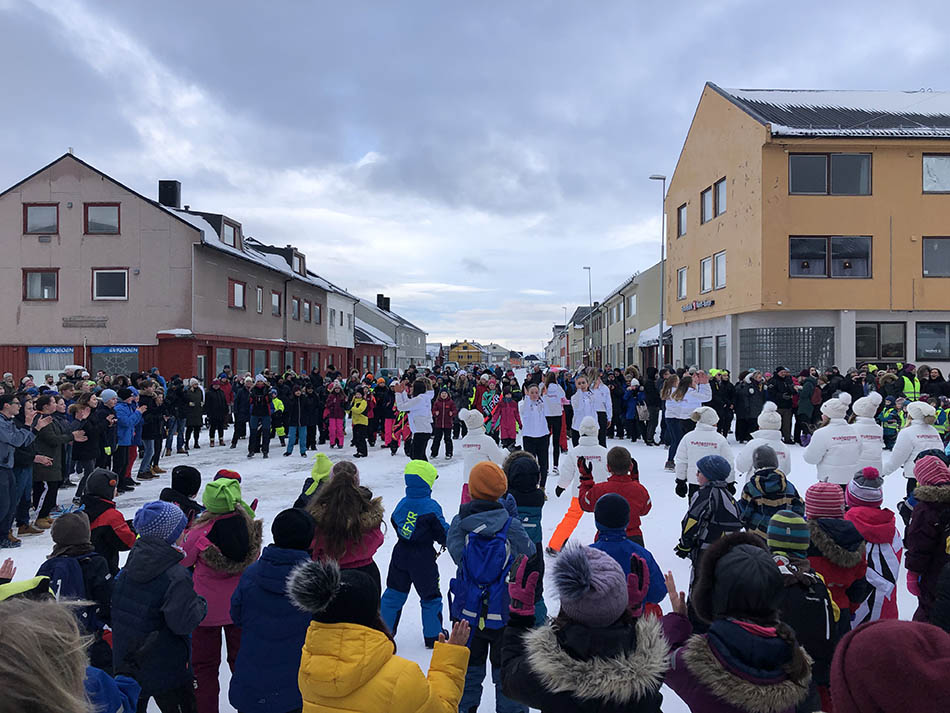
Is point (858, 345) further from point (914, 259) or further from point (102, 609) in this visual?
point (102, 609)

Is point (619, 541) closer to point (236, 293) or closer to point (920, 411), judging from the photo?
point (920, 411)

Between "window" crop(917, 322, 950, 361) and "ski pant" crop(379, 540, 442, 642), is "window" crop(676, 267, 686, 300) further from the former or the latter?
"ski pant" crop(379, 540, 442, 642)

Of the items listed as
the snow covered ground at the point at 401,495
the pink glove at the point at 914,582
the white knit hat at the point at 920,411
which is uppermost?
the white knit hat at the point at 920,411

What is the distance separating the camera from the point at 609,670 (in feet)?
7.60

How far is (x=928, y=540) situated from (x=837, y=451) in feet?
10.7

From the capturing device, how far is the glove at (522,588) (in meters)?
3.27

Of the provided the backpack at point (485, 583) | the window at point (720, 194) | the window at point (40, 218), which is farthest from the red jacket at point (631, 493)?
the window at point (40, 218)

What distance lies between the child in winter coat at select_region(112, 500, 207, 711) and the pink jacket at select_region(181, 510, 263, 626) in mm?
399

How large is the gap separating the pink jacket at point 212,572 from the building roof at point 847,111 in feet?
74.3

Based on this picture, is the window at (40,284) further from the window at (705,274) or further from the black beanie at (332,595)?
the black beanie at (332,595)

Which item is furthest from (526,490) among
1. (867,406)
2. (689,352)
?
(689,352)

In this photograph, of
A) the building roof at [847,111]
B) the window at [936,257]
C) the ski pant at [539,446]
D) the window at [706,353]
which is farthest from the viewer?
the window at [706,353]

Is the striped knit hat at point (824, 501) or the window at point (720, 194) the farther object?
the window at point (720, 194)

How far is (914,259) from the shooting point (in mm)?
21938
